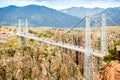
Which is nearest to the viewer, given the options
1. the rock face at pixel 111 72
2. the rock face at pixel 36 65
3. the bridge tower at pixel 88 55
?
the rock face at pixel 111 72

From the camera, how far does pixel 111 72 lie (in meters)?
21.3

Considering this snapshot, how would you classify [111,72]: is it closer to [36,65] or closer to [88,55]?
[88,55]

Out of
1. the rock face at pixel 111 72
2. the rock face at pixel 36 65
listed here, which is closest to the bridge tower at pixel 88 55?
the rock face at pixel 111 72

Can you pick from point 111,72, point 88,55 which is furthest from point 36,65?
point 111,72

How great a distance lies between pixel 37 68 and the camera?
Answer: 105062 millimetres

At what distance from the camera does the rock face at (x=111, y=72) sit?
20.9 metres

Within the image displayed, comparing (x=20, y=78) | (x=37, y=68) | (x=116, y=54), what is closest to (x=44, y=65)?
(x=37, y=68)

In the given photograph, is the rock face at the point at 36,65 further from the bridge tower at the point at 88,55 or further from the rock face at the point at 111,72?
the rock face at the point at 111,72

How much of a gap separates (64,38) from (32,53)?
31.3 meters

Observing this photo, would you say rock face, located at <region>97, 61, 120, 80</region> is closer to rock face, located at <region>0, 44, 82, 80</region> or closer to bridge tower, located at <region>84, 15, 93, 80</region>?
bridge tower, located at <region>84, 15, 93, 80</region>

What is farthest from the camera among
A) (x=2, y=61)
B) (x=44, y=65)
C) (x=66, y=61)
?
(x=66, y=61)

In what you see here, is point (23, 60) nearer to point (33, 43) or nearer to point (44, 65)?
point (44, 65)

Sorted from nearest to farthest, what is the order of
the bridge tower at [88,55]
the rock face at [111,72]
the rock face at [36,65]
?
the rock face at [111,72]
the bridge tower at [88,55]
the rock face at [36,65]

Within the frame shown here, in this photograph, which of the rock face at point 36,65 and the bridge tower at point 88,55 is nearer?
the bridge tower at point 88,55
